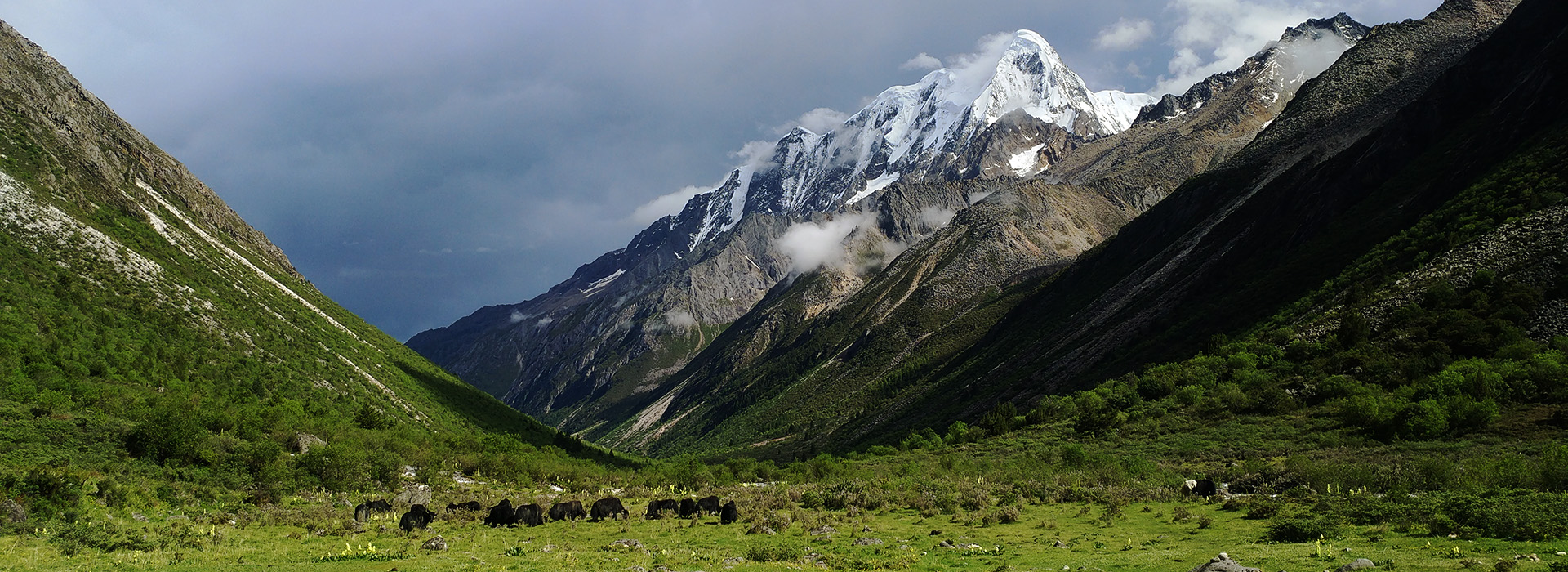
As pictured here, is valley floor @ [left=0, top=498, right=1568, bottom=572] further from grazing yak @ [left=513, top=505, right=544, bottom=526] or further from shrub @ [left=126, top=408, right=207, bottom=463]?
shrub @ [left=126, top=408, right=207, bottom=463]

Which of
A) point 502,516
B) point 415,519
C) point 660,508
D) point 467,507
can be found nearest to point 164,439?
point 467,507

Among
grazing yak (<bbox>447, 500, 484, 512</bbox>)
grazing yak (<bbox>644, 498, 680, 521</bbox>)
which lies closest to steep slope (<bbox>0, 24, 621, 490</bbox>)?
grazing yak (<bbox>447, 500, 484, 512</bbox>)

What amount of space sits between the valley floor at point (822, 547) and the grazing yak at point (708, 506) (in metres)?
3.34

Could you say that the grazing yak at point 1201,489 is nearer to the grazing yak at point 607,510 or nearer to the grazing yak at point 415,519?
the grazing yak at point 607,510

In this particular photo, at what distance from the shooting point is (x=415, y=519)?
36.1 meters

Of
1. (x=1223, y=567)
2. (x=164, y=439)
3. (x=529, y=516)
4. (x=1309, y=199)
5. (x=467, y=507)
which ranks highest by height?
(x=1309, y=199)

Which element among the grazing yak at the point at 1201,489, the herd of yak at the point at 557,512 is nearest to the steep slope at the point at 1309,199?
the grazing yak at the point at 1201,489

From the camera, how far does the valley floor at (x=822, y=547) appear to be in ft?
76.4

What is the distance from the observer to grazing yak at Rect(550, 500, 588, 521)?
135 feet

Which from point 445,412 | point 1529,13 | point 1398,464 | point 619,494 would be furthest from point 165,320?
point 1529,13

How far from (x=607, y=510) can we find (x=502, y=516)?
533 centimetres

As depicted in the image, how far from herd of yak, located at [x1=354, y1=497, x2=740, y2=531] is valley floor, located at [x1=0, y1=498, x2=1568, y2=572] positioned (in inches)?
35.0

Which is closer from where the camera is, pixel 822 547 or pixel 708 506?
pixel 822 547

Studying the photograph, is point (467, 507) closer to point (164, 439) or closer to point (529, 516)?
point (529, 516)
